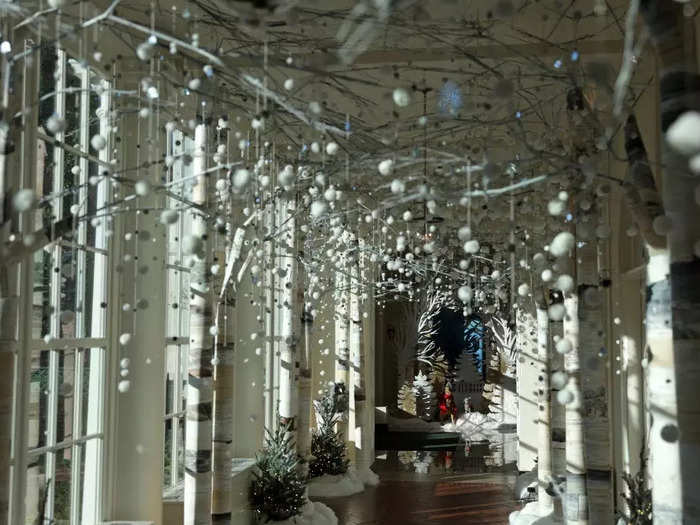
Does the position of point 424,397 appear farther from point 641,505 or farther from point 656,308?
point 656,308

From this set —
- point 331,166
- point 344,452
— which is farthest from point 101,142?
point 344,452

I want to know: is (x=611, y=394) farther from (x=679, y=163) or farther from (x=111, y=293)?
(x=679, y=163)

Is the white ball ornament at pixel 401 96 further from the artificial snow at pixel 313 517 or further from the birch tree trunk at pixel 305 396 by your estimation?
the birch tree trunk at pixel 305 396

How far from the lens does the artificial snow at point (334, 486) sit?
12477 mm

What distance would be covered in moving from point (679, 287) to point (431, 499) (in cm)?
959

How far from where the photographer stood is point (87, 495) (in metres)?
6.41

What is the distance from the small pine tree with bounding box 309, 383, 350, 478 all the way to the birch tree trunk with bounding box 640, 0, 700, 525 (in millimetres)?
9792

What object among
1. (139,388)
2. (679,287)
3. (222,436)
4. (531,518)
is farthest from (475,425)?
(679,287)

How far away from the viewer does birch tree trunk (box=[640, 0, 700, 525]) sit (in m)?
2.83

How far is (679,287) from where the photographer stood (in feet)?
9.43

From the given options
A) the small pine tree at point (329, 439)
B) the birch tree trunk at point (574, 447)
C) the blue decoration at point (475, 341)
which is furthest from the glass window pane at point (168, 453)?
the blue decoration at point (475, 341)

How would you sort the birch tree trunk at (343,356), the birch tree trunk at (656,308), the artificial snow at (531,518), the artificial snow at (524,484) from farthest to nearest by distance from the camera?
the birch tree trunk at (343,356) → the artificial snow at (524,484) → the artificial snow at (531,518) → the birch tree trunk at (656,308)

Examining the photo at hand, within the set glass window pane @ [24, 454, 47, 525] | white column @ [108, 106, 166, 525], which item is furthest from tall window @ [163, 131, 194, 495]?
glass window pane @ [24, 454, 47, 525]

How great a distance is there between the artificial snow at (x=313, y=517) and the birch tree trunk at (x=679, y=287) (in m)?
7.07
